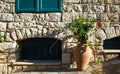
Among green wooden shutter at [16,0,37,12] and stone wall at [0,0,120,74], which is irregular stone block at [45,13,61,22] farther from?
green wooden shutter at [16,0,37,12]

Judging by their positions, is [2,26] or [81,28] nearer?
[81,28]

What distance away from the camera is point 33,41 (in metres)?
6.71

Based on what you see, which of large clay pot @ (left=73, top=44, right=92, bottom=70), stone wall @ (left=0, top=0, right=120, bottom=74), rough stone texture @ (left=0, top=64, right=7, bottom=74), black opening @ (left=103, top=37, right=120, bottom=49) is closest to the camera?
large clay pot @ (left=73, top=44, right=92, bottom=70)

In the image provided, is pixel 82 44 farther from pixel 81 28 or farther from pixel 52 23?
pixel 52 23

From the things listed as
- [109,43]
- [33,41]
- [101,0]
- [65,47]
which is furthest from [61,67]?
[101,0]

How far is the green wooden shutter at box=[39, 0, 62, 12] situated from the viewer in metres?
6.32

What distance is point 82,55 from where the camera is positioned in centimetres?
585

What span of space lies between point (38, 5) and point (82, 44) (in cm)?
154

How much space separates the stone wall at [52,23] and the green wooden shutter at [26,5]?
0.11 m

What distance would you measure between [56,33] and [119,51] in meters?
1.72

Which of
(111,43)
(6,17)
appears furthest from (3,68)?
(111,43)

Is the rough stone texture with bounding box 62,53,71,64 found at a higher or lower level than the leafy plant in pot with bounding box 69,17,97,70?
lower

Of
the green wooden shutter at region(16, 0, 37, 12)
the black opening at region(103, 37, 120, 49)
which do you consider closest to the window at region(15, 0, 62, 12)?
the green wooden shutter at region(16, 0, 37, 12)

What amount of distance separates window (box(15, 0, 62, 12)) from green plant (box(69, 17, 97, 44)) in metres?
0.63
